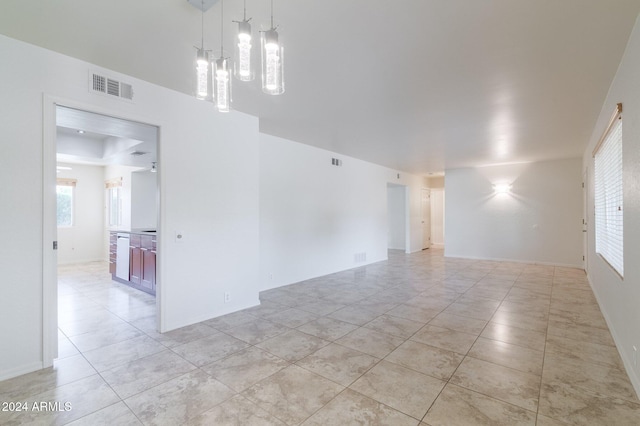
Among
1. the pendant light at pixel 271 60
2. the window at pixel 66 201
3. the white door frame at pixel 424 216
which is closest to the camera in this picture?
the pendant light at pixel 271 60

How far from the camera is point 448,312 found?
3.84 m

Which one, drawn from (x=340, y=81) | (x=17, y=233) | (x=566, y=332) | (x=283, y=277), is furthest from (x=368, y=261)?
(x=17, y=233)

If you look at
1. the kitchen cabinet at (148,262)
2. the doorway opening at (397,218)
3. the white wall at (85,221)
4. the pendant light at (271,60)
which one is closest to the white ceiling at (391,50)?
the pendant light at (271,60)

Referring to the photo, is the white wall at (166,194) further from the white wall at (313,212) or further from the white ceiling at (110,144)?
the white wall at (313,212)

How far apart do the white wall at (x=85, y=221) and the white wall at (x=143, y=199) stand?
2.29m

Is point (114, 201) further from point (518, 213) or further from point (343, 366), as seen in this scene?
point (518, 213)

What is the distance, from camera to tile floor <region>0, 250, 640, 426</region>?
1903mm

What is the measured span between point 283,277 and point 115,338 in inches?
105

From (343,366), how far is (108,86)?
3403mm

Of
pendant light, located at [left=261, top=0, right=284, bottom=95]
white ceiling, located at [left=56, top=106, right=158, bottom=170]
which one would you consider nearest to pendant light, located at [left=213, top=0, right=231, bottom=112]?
pendant light, located at [left=261, top=0, right=284, bottom=95]

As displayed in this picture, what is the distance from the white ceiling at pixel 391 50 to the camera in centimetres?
197

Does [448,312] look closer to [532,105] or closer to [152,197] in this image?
[532,105]

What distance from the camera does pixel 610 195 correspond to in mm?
3387

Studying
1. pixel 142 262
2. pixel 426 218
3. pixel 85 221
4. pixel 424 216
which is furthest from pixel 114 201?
pixel 426 218
